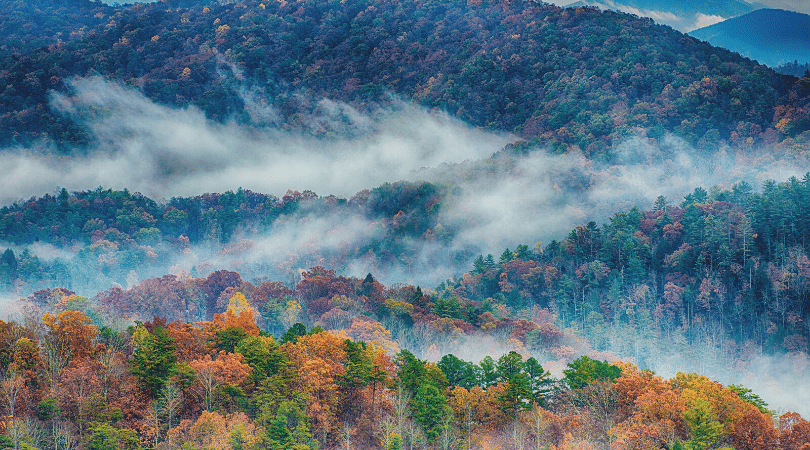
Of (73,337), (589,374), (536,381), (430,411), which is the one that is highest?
(73,337)

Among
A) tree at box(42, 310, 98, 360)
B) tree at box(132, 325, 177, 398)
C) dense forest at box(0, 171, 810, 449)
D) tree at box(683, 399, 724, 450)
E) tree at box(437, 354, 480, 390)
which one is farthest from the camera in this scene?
tree at box(437, 354, 480, 390)

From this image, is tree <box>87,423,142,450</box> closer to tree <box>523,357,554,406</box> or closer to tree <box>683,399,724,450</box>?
tree <box>523,357,554,406</box>

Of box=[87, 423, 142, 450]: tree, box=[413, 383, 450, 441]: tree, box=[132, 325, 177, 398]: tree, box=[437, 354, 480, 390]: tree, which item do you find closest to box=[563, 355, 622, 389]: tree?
box=[437, 354, 480, 390]: tree

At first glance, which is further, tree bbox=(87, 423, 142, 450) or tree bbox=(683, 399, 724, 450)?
tree bbox=(683, 399, 724, 450)

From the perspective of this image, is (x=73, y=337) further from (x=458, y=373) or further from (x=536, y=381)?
(x=536, y=381)

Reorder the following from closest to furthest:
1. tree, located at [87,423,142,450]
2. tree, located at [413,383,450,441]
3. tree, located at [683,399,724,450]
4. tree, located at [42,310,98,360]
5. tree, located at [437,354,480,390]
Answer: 1. tree, located at [87,423,142,450]
2. tree, located at [683,399,724,450]
3. tree, located at [413,383,450,441]
4. tree, located at [42,310,98,360]
5. tree, located at [437,354,480,390]

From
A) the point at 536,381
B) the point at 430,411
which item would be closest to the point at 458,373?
the point at 536,381

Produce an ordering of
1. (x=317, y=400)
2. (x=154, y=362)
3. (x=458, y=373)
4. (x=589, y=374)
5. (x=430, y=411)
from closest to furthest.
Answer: (x=154, y=362) → (x=430, y=411) → (x=317, y=400) → (x=589, y=374) → (x=458, y=373)

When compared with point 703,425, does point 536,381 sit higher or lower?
higher

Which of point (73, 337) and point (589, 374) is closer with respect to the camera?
point (73, 337)

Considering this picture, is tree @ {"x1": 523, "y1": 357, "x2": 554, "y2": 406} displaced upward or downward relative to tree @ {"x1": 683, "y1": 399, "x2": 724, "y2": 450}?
upward

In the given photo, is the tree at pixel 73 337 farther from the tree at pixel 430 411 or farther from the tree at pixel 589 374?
the tree at pixel 589 374
